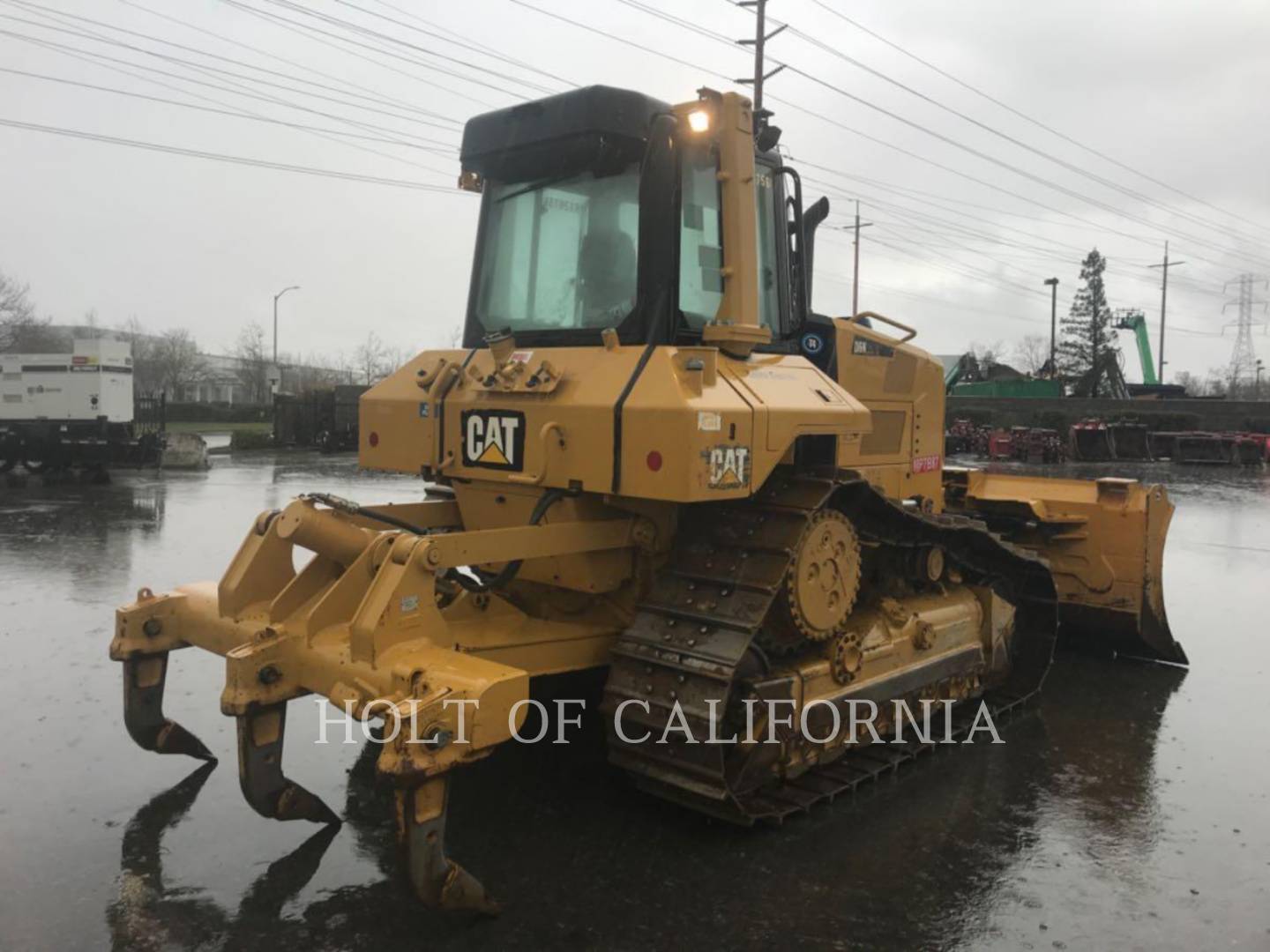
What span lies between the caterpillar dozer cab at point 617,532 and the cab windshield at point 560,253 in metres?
0.01

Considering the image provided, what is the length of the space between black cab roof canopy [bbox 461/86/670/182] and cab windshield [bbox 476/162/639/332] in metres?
0.09

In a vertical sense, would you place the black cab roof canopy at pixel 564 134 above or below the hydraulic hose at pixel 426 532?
above

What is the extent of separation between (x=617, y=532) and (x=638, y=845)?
4.53 feet

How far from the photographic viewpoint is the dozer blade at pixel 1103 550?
740 centimetres

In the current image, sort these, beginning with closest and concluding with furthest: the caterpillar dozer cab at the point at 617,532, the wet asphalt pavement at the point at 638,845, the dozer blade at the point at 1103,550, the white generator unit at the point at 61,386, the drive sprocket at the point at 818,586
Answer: the wet asphalt pavement at the point at 638,845
the caterpillar dozer cab at the point at 617,532
the drive sprocket at the point at 818,586
the dozer blade at the point at 1103,550
the white generator unit at the point at 61,386

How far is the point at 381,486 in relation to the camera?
18797 mm

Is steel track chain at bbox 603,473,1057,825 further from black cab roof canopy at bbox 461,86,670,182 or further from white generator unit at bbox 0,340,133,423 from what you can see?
white generator unit at bbox 0,340,133,423

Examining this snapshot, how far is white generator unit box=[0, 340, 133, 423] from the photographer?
21172mm
